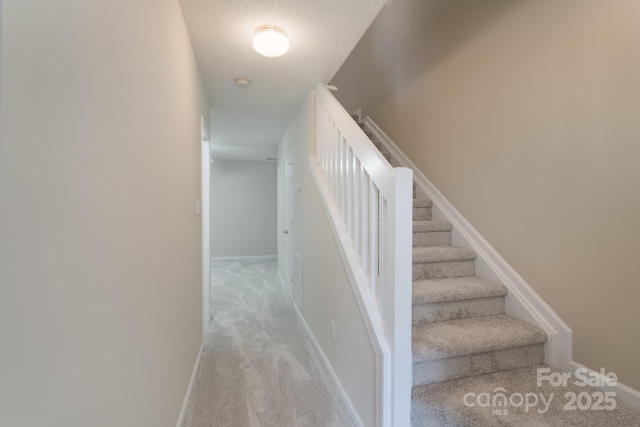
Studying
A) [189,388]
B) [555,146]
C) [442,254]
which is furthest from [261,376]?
[555,146]

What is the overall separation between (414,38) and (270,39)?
203 centimetres

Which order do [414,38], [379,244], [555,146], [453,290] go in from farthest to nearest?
[414,38] → [453,290] → [555,146] → [379,244]

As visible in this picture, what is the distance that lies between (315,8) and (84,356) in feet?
6.04

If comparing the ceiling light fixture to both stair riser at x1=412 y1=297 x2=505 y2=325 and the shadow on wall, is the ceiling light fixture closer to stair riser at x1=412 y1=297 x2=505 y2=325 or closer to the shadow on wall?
the shadow on wall

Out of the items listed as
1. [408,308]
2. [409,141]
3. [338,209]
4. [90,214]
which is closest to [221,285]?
[338,209]

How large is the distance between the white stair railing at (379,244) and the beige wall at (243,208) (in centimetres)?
480

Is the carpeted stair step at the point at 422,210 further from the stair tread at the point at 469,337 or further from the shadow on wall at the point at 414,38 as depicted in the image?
the shadow on wall at the point at 414,38

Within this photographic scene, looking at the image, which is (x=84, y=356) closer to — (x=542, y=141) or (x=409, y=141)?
(x=542, y=141)

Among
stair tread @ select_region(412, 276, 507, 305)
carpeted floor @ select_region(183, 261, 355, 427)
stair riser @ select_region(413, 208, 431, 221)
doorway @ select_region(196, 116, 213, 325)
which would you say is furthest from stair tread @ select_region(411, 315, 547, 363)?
doorway @ select_region(196, 116, 213, 325)

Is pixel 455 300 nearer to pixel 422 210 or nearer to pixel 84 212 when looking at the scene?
pixel 422 210

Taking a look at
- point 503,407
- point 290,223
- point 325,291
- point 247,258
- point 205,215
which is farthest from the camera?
point 247,258

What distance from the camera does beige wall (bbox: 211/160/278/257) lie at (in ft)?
21.3

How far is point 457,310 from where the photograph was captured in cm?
186

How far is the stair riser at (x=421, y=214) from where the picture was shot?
8.63 feet
